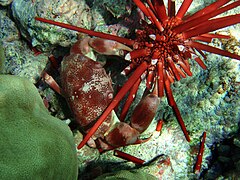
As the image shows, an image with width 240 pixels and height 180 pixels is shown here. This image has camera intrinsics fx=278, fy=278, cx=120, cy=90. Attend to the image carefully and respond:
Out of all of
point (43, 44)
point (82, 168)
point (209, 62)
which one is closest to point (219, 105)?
point (209, 62)

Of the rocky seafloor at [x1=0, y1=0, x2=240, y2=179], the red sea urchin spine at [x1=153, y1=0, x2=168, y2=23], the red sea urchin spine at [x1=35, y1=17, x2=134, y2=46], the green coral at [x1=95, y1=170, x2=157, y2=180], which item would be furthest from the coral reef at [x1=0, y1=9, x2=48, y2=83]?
the red sea urchin spine at [x1=153, y1=0, x2=168, y2=23]

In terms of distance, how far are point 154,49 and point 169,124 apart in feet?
3.05

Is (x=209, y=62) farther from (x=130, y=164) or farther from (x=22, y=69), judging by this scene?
(x=22, y=69)

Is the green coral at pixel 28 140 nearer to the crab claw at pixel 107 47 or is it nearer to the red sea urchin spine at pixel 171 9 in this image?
the crab claw at pixel 107 47

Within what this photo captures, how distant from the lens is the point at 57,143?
1877 mm

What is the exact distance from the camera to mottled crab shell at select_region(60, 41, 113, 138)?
7.71 feet

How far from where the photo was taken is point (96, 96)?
7.72 feet

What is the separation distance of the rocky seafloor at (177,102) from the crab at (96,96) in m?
0.33

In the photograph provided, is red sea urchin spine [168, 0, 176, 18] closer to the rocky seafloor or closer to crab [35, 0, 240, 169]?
crab [35, 0, 240, 169]

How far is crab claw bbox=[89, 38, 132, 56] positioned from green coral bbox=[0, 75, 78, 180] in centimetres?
71

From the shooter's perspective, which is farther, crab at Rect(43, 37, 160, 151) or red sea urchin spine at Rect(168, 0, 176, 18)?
crab at Rect(43, 37, 160, 151)

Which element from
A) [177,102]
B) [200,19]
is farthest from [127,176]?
[200,19]

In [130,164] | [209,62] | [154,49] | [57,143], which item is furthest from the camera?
[130,164]

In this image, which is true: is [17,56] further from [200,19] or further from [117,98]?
[200,19]
